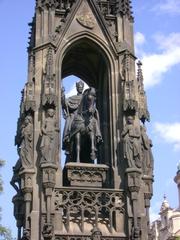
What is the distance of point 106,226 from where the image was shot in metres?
13.2

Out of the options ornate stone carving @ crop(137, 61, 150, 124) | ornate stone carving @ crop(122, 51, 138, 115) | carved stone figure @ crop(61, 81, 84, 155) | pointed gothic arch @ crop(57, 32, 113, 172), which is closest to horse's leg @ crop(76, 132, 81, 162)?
carved stone figure @ crop(61, 81, 84, 155)

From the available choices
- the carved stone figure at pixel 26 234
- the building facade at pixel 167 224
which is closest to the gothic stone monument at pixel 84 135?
the carved stone figure at pixel 26 234

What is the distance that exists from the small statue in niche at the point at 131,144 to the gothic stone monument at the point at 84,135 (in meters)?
0.02

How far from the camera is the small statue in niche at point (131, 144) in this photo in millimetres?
13531

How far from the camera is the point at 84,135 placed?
1466cm

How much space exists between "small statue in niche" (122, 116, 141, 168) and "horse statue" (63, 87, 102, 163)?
898mm

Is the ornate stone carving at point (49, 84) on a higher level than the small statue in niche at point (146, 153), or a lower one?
higher

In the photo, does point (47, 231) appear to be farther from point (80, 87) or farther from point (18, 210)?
point (80, 87)

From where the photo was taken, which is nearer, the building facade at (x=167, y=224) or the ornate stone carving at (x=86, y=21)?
the ornate stone carving at (x=86, y=21)

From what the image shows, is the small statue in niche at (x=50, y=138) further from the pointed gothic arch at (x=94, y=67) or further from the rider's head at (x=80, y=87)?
the rider's head at (x=80, y=87)

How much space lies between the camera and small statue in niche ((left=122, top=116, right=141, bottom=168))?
44.4ft

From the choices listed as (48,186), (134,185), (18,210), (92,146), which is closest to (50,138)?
(48,186)

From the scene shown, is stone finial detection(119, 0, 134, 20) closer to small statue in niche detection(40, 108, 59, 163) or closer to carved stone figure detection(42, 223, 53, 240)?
small statue in niche detection(40, 108, 59, 163)

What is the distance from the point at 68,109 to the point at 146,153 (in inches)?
88.5
